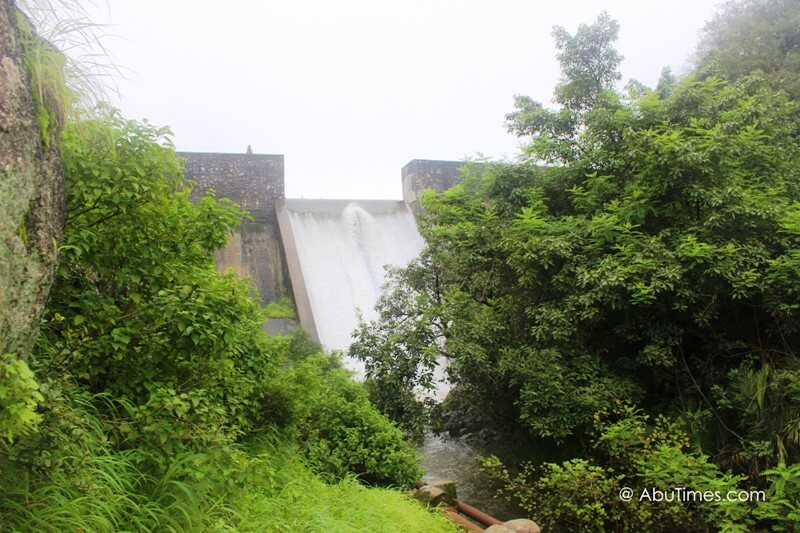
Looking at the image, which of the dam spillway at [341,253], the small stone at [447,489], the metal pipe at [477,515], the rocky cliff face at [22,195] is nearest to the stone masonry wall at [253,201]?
the dam spillway at [341,253]

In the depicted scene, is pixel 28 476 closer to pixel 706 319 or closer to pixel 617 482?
pixel 617 482

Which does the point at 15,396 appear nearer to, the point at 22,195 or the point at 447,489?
the point at 22,195

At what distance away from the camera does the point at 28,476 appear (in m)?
2.03

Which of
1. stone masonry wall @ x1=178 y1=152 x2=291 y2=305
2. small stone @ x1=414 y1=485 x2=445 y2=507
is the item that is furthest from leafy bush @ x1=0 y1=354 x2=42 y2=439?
stone masonry wall @ x1=178 y1=152 x2=291 y2=305

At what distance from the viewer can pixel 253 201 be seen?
13.3 m

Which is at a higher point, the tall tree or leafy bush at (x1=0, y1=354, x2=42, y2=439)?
the tall tree

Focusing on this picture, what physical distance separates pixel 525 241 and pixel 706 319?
6.46 ft

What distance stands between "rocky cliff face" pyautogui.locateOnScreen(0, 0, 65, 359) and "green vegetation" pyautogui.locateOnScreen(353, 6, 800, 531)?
412 cm

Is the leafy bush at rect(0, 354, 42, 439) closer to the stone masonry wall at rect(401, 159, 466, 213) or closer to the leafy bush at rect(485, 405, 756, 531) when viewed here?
the leafy bush at rect(485, 405, 756, 531)

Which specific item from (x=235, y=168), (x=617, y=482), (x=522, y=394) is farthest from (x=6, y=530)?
(x=235, y=168)

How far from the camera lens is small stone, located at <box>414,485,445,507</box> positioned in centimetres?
486

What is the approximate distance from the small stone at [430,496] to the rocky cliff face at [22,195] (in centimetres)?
376

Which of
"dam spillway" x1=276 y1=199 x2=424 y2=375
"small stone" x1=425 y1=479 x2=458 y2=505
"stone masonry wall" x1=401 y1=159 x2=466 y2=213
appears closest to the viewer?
"small stone" x1=425 y1=479 x2=458 y2=505

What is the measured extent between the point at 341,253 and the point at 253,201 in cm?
245
